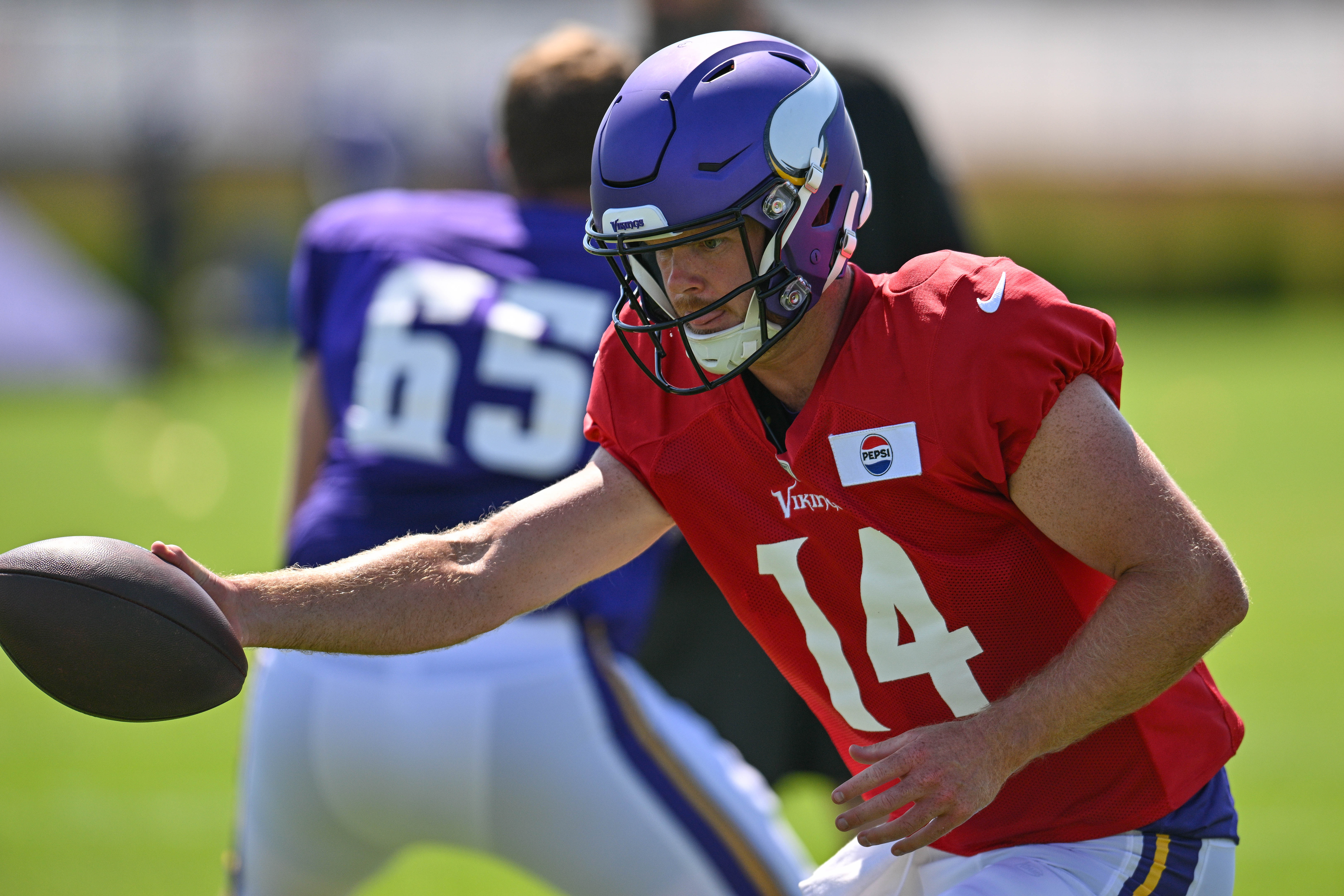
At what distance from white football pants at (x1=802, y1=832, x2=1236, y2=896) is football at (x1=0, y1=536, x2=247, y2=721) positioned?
1.09 m

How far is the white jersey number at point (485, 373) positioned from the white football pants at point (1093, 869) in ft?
4.41

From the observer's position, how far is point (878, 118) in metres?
3.84

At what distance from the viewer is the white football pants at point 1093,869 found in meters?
2.26

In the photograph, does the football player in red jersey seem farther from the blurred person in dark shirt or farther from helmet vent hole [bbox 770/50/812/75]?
the blurred person in dark shirt

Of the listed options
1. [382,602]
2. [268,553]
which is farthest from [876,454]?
[268,553]

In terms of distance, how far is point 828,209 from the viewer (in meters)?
2.43

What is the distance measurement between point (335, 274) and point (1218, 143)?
101 feet

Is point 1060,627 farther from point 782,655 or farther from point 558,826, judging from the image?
point 558,826

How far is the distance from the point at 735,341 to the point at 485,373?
1246 millimetres

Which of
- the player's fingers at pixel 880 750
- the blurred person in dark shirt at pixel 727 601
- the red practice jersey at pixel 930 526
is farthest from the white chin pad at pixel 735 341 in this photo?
the blurred person in dark shirt at pixel 727 601

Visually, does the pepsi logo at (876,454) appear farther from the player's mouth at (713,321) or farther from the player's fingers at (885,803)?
the player's fingers at (885,803)

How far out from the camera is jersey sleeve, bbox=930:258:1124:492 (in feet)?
6.94

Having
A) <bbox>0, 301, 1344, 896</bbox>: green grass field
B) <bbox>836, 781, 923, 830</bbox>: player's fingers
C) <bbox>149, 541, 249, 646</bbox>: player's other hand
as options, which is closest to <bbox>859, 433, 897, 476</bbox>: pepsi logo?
<bbox>836, 781, 923, 830</bbox>: player's fingers

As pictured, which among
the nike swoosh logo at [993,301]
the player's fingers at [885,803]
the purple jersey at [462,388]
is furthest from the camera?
the purple jersey at [462,388]
